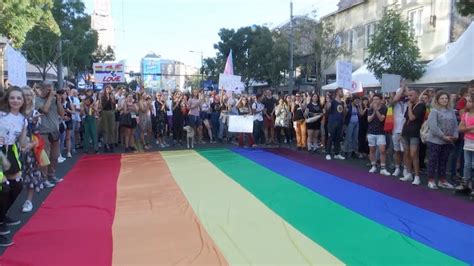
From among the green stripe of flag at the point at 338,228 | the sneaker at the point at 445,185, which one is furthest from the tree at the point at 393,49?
the green stripe of flag at the point at 338,228

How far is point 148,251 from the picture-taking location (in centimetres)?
493

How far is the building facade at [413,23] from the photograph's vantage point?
24.8m

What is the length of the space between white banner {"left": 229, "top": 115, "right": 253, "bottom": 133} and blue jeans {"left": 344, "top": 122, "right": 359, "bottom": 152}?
11.5 feet

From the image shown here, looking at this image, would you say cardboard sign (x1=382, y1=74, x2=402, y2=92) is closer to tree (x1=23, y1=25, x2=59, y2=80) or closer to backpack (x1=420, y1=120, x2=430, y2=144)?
backpack (x1=420, y1=120, x2=430, y2=144)

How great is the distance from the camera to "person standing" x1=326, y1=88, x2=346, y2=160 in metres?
12.7

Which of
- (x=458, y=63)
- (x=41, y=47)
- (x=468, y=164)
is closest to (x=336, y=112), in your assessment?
(x=468, y=164)

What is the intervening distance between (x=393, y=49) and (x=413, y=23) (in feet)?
30.5

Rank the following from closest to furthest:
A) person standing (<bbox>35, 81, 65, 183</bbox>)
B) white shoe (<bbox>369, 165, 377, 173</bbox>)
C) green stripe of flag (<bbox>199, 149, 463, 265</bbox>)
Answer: green stripe of flag (<bbox>199, 149, 463, 265</bbox>)
person standing (<bbox>35, 81, 65, 183</bbox>)
white shoe (<bbox>369, 165, 377, 173</bbox>)

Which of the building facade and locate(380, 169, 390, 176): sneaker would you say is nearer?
locate(380, 169, 390, 176): sneaker

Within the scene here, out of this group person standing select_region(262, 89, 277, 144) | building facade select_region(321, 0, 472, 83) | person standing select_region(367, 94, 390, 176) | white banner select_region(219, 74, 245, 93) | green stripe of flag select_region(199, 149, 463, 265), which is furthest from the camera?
building facade select_region(321, 0, 472, 83)

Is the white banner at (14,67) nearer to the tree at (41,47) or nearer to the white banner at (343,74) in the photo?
the white banner at (343,74)

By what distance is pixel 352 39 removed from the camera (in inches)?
1405

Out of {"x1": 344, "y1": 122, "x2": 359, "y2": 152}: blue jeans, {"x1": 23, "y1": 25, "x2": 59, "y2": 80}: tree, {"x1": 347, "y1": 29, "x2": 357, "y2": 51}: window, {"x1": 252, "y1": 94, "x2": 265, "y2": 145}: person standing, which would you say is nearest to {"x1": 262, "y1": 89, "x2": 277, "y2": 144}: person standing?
{"x1": 252, "y1": 94, "x2": 265, "y2": 145}: person standing

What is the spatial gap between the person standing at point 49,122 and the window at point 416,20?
77.2 ft
